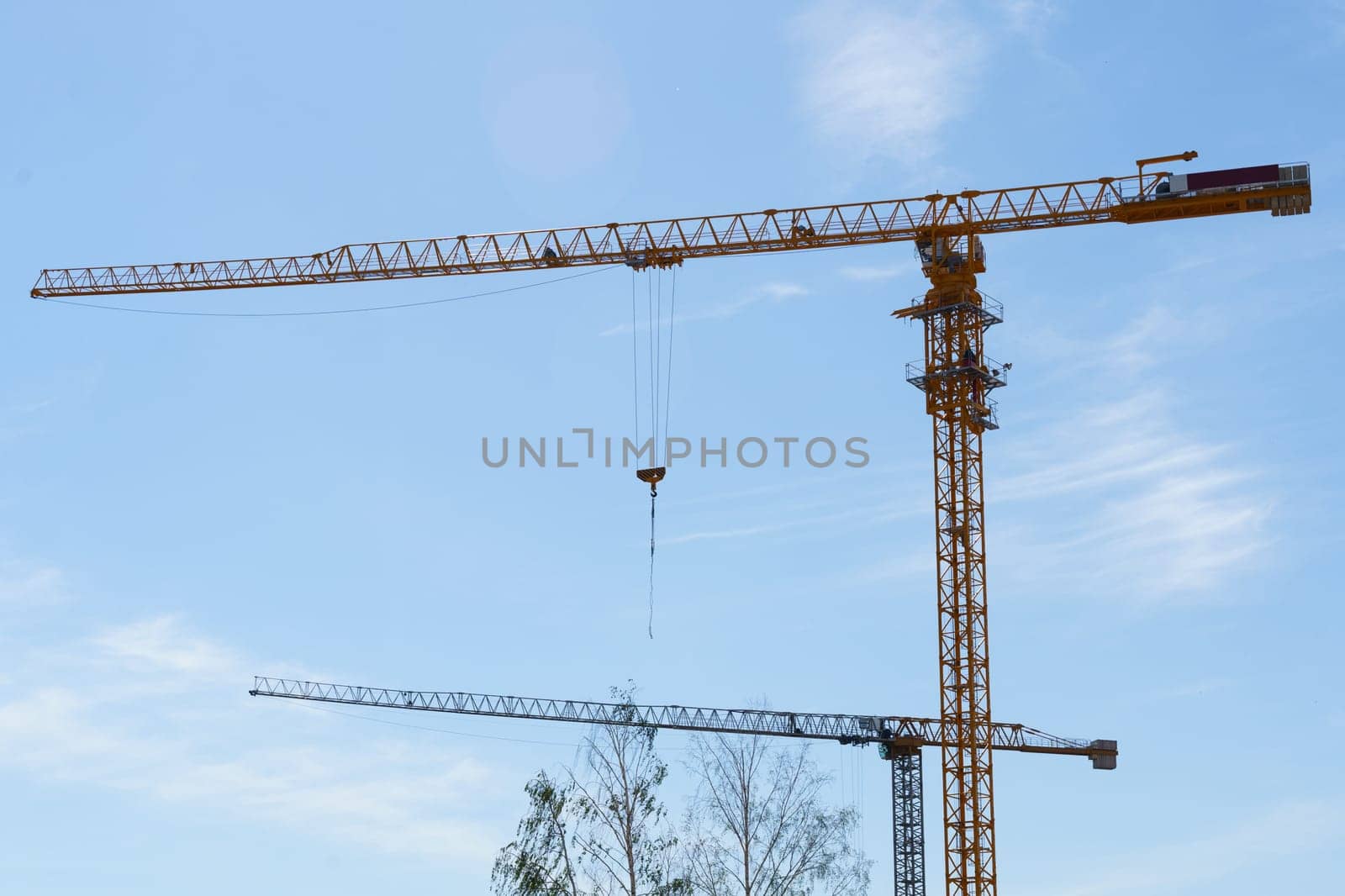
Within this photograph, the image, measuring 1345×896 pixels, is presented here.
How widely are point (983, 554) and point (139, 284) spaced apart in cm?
6983

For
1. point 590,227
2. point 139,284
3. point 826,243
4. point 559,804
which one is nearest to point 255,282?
point 139,284

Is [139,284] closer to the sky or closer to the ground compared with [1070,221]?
closer to the sky

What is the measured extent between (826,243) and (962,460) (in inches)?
574

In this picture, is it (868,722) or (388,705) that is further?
(388,705)

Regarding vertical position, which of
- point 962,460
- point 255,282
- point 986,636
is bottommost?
point 986,636

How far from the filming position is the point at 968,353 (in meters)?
91.8

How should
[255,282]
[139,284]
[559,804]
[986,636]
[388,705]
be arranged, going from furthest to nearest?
[388,705] < [139,284] < [255,282] < [986,636] < [559,804]

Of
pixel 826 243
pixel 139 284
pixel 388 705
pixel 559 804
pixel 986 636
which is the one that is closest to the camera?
pixel 559 804

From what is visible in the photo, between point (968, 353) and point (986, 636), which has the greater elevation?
point (968, 353)

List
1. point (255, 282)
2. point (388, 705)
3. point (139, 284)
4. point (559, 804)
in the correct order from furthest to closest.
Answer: point (388, 705), point (139, 284), point (255, 282), point (559, 804)

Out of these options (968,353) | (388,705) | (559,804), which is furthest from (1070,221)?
(388,705)

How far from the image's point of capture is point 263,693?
16100 centimetres

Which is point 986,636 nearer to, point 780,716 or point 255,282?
point 780,716

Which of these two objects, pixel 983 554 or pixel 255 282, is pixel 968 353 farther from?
pixel 255 282
